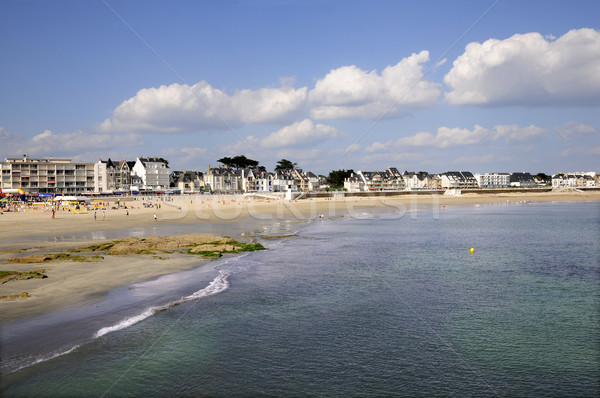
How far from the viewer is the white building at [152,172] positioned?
14288cm

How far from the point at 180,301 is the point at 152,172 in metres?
135

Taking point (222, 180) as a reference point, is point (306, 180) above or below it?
above

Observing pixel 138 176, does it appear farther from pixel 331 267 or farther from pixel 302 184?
pixel 331 267

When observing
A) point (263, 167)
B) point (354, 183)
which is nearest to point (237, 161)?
point (263, 167)

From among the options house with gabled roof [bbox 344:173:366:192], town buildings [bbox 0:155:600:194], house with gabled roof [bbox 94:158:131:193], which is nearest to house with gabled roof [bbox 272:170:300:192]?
town buildings [bbox 0:155:600:194]

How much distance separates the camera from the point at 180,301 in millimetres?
17516

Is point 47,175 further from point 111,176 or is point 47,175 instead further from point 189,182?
point 189,182

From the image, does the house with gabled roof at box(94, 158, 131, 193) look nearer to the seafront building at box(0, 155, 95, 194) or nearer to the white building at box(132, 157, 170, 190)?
the seafront building at box(0, 155, 95, 194)

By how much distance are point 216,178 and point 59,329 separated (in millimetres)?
142943

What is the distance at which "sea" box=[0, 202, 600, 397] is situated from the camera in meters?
10.5

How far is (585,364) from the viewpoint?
11.7 metres

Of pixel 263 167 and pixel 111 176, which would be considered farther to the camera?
pixel 263 167

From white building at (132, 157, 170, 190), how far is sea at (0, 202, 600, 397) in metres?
127

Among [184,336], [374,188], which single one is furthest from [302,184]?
[184,336]
